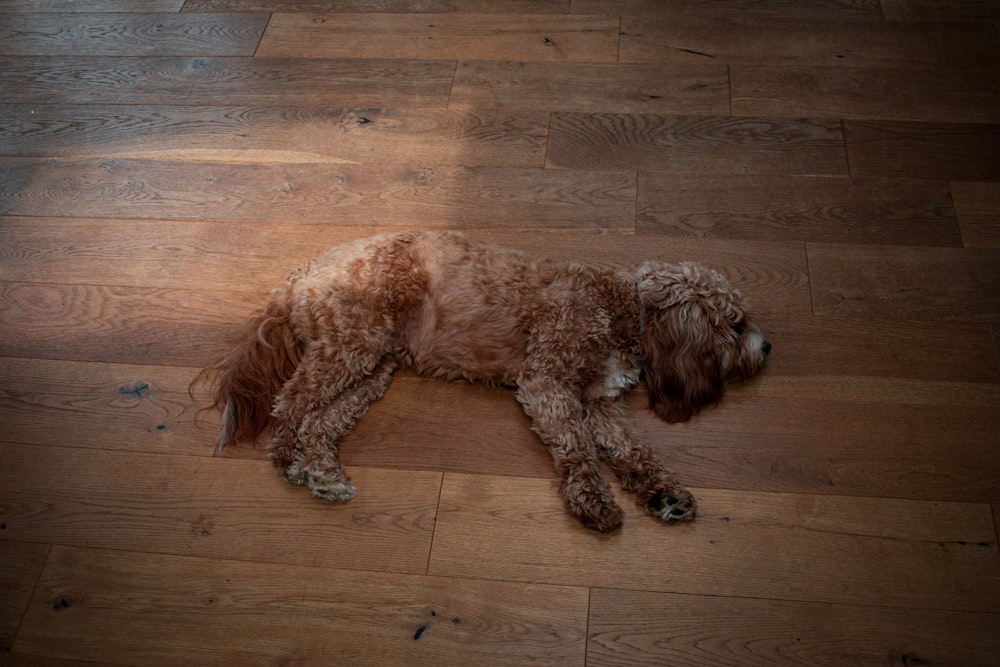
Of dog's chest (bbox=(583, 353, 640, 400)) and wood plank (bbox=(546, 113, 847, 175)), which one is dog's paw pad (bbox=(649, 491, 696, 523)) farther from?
wood plank (bbox=(546, 113, 847, 175))

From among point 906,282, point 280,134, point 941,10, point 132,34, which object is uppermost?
point 132,34

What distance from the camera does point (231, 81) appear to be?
3.37 metres

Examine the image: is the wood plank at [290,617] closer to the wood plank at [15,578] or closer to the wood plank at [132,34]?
the wood plank at [15,578]

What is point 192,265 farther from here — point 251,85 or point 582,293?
point 582,293

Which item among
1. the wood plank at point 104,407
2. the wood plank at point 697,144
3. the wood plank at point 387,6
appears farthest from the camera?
the wood plank at point 387,6

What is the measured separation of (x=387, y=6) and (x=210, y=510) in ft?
7.91

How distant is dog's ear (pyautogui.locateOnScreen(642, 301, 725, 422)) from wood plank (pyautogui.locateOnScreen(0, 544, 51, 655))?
1886 mm

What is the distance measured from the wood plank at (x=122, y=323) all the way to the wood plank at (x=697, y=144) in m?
1.35

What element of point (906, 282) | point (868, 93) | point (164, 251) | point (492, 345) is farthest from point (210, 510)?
point (868, 93)

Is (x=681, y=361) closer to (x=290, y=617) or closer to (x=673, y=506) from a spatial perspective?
(x=673, y=506)

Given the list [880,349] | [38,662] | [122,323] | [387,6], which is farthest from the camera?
[387,6]

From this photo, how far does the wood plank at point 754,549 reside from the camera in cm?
208

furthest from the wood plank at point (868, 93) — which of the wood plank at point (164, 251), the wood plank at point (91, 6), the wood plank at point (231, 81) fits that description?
the wood plank at point (91, 6)

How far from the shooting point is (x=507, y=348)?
2371mm
